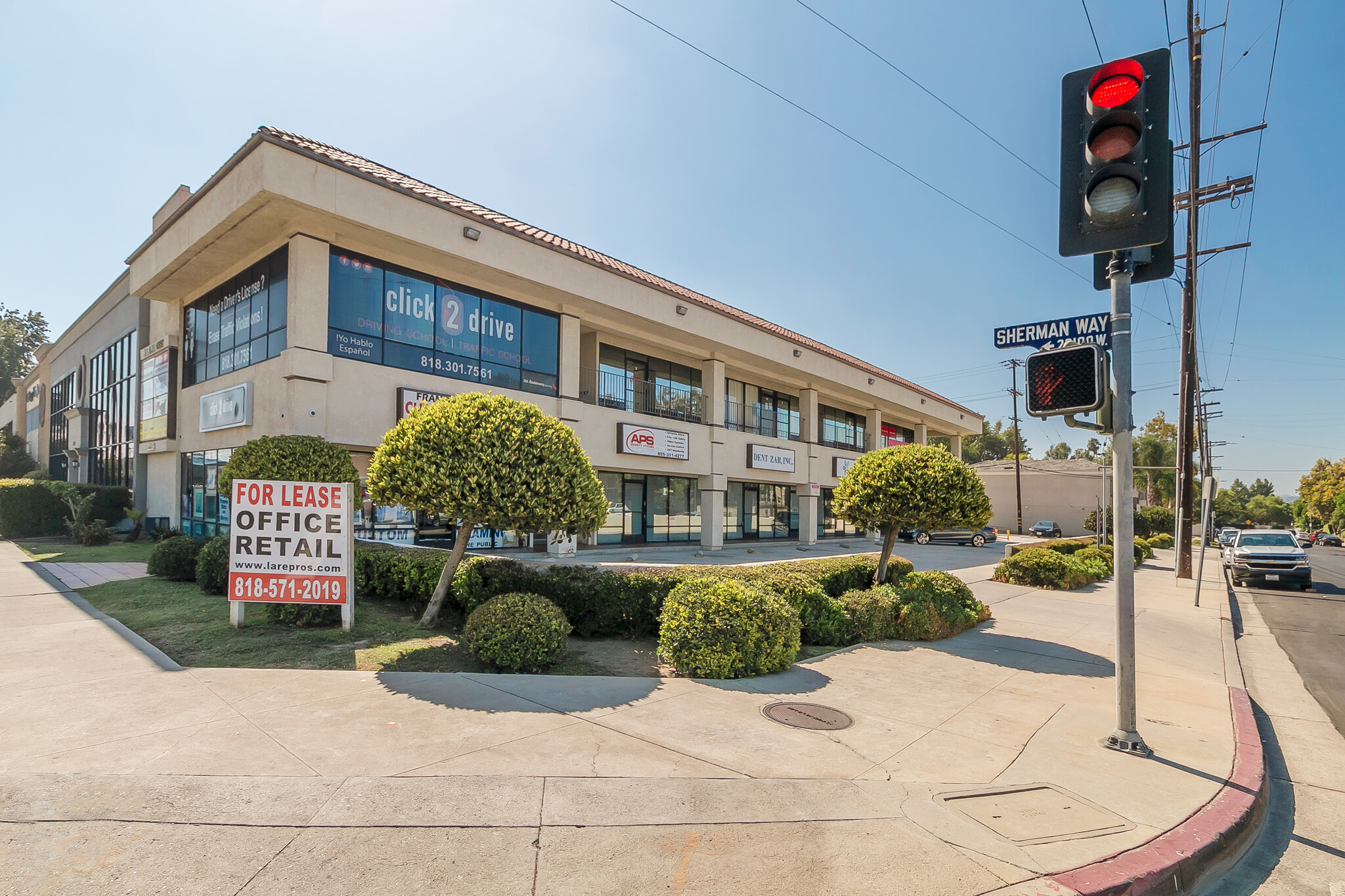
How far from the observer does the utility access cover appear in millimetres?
3859

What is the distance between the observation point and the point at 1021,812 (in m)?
4.11

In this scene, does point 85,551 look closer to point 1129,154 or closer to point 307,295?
point 307,295

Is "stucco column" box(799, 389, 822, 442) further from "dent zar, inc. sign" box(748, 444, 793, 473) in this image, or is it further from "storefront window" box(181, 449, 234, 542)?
"storefront window" box(181, 449, 234, 542)

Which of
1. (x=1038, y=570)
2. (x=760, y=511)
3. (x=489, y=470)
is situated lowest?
(x=1038, y=570)

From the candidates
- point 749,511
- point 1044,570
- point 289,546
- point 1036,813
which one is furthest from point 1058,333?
point 749,511

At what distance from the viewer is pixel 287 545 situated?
8.61 m

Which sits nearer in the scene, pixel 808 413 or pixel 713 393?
pixel 713 393

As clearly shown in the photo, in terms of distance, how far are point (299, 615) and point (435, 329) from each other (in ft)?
34.0

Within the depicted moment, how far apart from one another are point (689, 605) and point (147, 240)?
20.5 meters

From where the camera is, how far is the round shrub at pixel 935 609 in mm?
9695

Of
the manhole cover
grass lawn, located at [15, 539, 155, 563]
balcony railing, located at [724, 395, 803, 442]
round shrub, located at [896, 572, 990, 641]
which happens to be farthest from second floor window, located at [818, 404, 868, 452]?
the manhole cover

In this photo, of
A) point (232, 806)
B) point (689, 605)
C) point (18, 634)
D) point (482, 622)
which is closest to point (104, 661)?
point (18, 634)

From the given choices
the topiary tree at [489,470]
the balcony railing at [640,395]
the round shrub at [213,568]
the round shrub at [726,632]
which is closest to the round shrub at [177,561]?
the round shrub at [213,568]

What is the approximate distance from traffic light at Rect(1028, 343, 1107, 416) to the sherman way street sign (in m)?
0.25
